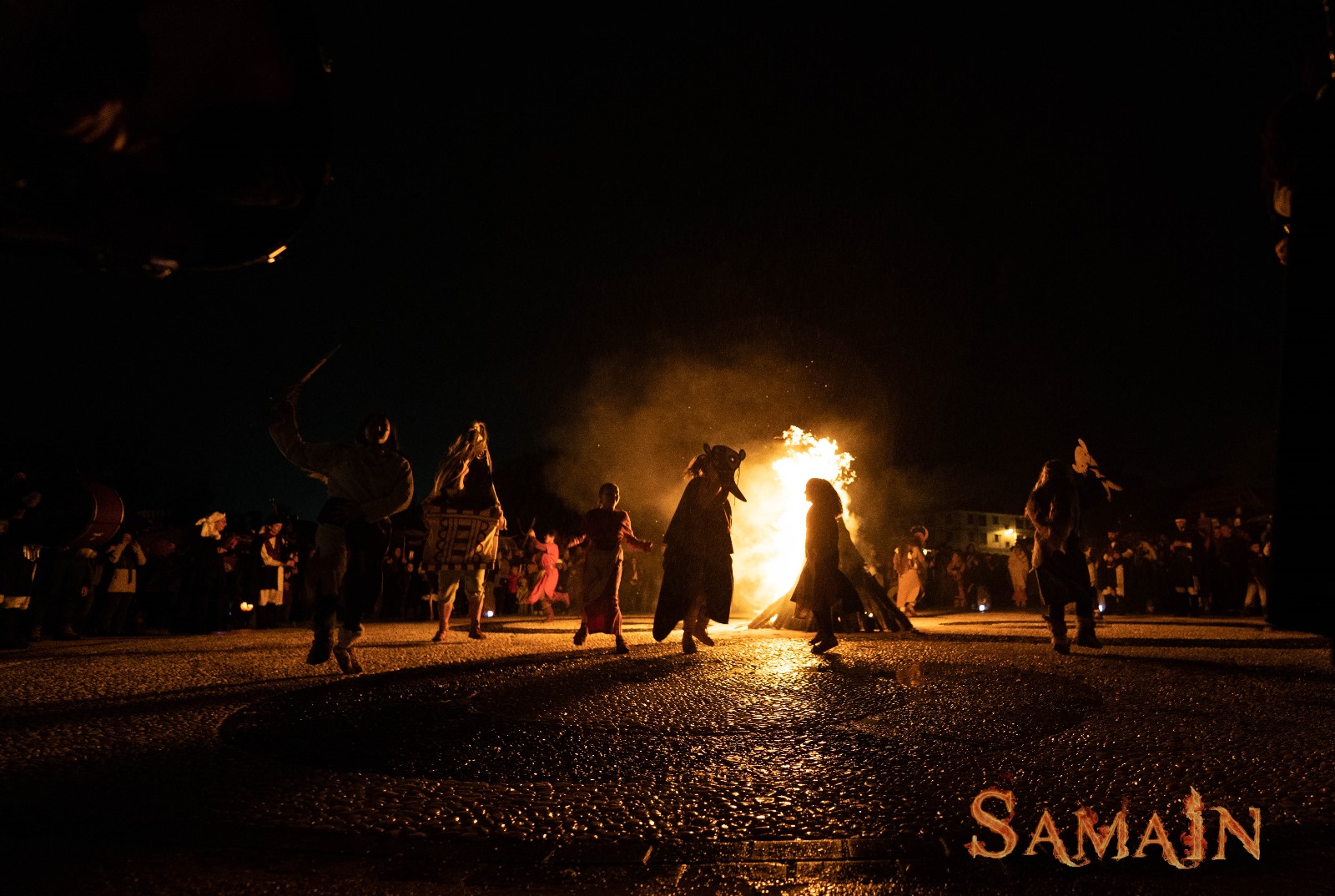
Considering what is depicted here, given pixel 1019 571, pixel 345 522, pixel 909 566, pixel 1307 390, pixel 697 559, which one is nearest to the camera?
pixel 1307 390

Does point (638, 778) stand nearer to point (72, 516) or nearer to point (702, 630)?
point (702, 630)

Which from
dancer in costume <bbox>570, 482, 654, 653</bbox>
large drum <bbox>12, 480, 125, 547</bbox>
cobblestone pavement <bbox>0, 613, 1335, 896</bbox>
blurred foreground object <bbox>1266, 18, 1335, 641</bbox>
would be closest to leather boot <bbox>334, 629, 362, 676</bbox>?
cobblestone pavement <bbox>0, 613, 1335, 896</bbox>

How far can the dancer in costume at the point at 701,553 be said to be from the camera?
8.66m

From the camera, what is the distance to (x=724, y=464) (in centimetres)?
909

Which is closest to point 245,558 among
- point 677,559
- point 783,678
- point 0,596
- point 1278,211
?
point 0,596

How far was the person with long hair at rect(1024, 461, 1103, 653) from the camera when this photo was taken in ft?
29.7

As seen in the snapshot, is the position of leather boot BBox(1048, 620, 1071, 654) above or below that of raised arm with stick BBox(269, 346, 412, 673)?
below

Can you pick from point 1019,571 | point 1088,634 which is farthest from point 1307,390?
point 1019,571

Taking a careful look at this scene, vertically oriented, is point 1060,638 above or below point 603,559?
below

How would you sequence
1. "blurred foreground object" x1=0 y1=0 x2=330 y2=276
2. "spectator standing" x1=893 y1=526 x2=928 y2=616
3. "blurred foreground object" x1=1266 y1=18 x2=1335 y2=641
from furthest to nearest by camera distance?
"spectator standing" x1=893 y1=526 x2=928 y2=616 → "blurred foreground object" x1=0 y1=0 x2=330 y2=276 → "blurred foreground object" x1=1266 y1=18 x2=1335 y2=641

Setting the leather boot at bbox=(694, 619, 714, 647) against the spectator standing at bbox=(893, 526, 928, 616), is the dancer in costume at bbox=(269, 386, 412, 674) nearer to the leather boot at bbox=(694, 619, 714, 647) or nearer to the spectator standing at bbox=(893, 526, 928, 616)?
the leather boot at bbox=(694, 619, 714, 647)

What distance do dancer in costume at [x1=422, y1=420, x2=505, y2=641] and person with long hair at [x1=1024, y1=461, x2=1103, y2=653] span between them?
6.54 m

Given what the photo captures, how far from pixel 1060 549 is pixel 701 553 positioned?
415 cm

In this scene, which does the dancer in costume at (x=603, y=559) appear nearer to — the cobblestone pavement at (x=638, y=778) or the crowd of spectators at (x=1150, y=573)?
the cobblestone pavement at (x=638, y=778)
